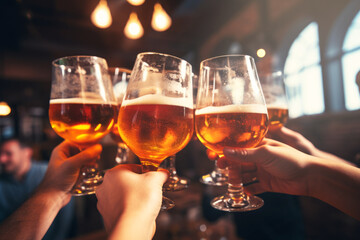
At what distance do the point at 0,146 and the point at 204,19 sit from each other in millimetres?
6335

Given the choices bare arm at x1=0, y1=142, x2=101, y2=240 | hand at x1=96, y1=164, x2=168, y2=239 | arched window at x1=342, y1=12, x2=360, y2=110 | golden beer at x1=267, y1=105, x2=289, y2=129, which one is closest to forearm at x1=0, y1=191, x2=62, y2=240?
bare arm at x1=0, y1=142, x2=101, y2=240

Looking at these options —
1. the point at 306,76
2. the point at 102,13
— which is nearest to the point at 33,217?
the point at 102,13

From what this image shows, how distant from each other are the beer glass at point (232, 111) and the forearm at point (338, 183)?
0.23 metres

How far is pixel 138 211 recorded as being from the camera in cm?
54

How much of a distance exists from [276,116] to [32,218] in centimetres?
104

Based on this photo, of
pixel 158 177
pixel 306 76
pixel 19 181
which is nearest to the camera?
pixel 158 177

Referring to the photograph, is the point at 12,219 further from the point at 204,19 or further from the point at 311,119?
the point at 204,19

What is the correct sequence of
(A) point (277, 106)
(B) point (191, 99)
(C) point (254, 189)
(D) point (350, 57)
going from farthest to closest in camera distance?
(D) point (350, 57) → (A) point (277, 106) → (C) point (254, 189) → (B) point (191, 99)

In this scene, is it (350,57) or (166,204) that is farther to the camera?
(350,57)

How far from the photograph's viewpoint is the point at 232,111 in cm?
65

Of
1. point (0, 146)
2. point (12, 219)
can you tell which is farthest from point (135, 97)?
point (0, 146)

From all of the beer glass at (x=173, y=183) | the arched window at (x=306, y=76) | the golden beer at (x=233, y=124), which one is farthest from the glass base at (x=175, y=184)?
the arched window at (x=306, y=76)

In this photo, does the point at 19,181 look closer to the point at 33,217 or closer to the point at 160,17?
the point at 33,217

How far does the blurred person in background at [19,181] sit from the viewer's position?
2.48 m
